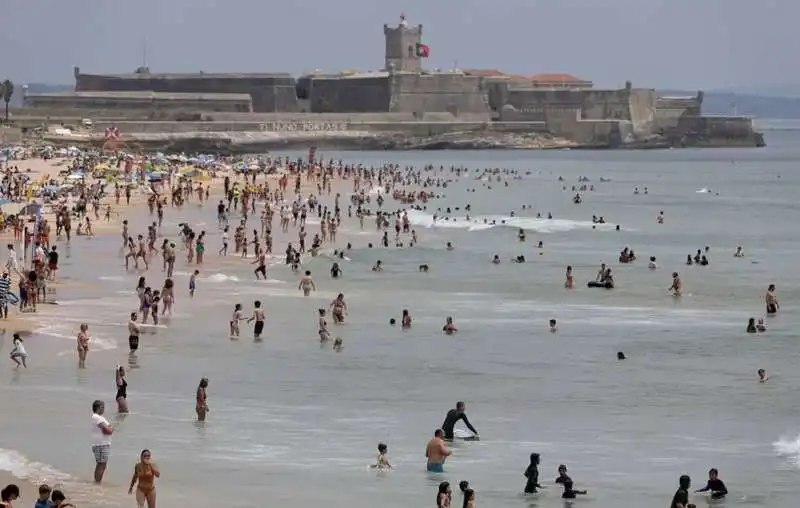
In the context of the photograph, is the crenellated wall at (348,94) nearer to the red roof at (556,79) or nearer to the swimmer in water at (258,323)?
the red roof at (556,79)

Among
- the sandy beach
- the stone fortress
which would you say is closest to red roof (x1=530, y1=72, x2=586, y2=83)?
the stone fortress

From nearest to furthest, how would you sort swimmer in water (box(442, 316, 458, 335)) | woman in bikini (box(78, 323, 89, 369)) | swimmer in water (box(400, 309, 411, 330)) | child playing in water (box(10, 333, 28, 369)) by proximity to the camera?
1. child playing in water (box(10, 333, 28, 369))
2. woman in bikini (box(78, 323, 89, 369))
3. swimmer in water (box(442, 316, 458, 335))
4. swimmer in water (box(400, 309, 411, 330))

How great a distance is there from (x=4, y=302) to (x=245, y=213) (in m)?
21.5

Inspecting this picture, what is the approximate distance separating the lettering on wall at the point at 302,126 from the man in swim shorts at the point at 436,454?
95538mm

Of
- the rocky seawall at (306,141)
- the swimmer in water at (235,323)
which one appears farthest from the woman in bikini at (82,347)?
the rocky seawall at (306,141)

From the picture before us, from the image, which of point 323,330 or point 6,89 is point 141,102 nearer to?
point 6,89

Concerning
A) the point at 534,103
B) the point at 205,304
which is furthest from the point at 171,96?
the point at 205,304

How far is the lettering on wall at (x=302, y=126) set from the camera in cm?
11012

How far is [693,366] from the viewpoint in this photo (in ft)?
71.2

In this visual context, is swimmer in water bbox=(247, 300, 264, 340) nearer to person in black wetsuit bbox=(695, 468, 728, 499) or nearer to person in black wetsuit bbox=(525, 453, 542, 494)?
person in black wetsuit bbox=(525, 453, 542, 494)

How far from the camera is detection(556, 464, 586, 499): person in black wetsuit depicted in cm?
1399

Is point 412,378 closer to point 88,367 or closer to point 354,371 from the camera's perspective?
point 354,371

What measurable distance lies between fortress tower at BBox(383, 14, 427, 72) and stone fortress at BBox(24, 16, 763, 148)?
82mm

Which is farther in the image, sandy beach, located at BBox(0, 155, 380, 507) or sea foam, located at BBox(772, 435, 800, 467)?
sea foam, located at BBox(772, 435, 800, 467)
